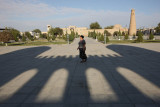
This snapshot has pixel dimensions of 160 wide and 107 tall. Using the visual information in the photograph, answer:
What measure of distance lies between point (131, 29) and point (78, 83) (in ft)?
136

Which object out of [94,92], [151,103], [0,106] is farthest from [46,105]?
[151,103]

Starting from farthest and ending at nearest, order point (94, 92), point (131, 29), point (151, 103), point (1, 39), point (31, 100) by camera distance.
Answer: point (131, 29)
point (1, 39)
point (94, 92)
point (31, 100)
point (151, 103)

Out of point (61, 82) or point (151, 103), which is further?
point (61, 82)

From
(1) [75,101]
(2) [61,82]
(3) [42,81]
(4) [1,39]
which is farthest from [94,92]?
(4) [1,39]

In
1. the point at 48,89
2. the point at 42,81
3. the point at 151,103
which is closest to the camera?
the point at 151,103

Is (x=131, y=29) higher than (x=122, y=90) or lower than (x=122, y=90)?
higher

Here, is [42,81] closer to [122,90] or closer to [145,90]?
[122,90]

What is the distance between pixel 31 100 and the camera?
8.48 ft

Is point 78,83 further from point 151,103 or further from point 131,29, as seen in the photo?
point 131,29

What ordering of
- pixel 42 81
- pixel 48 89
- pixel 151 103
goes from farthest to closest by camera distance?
pixel 42 81 → pixel 48 89 → pixel 151 103

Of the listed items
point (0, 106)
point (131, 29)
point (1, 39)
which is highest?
point (131, 29)

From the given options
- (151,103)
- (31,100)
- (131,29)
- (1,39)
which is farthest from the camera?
(131,29)

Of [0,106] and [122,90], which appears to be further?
[122,90]

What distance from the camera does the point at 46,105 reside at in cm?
239
